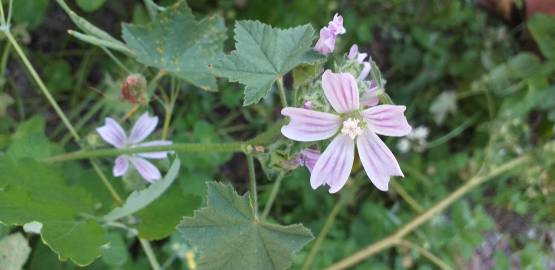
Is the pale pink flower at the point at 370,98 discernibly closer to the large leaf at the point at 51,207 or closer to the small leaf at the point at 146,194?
the small leaf at the point at 146,194

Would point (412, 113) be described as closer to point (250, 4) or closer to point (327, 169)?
point (250, 4)

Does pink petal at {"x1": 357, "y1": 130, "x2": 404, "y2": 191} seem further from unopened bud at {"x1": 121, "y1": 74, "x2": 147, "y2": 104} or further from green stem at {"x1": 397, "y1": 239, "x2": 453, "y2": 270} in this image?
green stem at {"x1": 397, "y1": 239, "x2": 453, "y2": 270}

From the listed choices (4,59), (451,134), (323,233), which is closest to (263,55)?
(4,59)

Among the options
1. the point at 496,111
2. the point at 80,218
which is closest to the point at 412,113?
the point at 496,111

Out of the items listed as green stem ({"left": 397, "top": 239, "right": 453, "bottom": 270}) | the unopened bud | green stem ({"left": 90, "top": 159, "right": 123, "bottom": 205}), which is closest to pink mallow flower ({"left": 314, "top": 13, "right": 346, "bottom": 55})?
the unopened bud

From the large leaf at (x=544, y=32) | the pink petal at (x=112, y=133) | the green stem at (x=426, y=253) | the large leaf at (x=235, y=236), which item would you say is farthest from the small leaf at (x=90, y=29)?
the large leaf at (x=544, y=32)

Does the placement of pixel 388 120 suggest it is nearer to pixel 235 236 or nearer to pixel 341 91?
pixel 341 91
